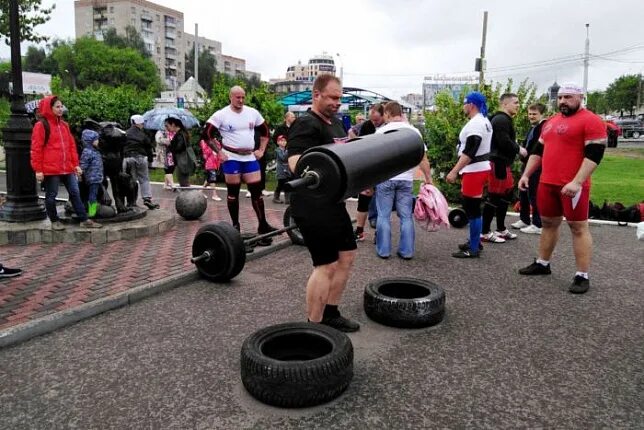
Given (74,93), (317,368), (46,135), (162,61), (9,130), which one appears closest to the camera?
(317,368)

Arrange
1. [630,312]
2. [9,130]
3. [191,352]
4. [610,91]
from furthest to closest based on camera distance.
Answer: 1. [610,91]
2. [9,130]
3. [630,312]
4. [191,352]

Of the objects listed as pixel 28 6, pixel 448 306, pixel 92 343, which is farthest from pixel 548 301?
pixel 28 6

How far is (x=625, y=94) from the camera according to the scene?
242 feet

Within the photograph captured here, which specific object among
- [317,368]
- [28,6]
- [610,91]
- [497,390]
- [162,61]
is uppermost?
[162,61]

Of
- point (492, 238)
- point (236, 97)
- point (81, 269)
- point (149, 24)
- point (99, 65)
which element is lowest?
point (81, 269)

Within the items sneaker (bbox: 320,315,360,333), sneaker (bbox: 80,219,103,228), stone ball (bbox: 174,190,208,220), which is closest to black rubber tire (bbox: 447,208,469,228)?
stone ball (bbox: 174,190,208,220)

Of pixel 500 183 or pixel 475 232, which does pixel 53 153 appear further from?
pixel 500 183

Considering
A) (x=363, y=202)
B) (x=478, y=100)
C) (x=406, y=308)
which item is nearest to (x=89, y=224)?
(x=363, y=202)

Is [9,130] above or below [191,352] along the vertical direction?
above

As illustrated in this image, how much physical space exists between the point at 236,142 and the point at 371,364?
4015 millimetres

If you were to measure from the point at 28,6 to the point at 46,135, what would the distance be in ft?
55.9

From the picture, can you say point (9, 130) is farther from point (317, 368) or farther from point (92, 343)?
point (317, 368)

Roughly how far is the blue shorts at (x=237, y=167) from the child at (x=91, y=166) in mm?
2120

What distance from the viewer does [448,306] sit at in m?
4.66
